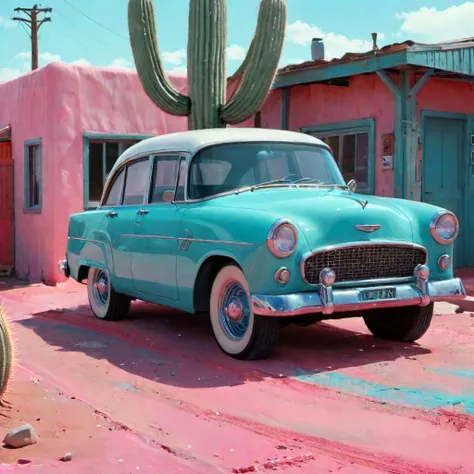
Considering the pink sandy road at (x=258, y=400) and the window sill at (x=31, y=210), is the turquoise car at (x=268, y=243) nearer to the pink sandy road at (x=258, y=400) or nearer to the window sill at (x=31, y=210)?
the pink sandy road at (x=258, y=400)

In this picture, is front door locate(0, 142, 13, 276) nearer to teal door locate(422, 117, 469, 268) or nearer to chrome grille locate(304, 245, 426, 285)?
teal door locate(422, 117, 469, 268)

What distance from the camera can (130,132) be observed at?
13.1m

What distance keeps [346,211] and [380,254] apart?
0.42 meters

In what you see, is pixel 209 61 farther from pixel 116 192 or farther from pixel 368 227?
pixel 368 227

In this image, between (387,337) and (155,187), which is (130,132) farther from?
(387,337)

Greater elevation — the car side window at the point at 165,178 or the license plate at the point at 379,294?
the car side window at the point at 165,178

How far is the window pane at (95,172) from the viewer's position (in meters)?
12.9

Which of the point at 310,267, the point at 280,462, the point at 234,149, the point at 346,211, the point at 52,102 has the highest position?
the point at 52,102

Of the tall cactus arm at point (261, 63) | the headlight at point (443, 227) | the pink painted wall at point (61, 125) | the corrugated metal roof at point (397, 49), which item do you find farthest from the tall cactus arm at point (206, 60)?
the headlight at point (443, 227)

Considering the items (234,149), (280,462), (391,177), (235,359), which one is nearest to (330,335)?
(235,359)

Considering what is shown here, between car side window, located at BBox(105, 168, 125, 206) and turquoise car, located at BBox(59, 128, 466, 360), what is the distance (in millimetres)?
411

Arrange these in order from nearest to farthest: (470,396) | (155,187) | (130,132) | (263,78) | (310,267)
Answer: (470,396) < (310,267) < (155,187) < (263,78) < (130,132)

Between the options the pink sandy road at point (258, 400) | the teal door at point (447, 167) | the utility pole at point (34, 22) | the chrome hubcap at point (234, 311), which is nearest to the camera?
the pink sandy road at point (258, 400)

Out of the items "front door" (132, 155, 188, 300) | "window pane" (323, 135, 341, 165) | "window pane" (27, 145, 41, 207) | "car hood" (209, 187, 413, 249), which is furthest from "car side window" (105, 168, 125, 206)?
"window pane" (27, 145, 41, 207)
